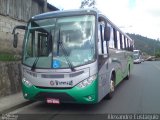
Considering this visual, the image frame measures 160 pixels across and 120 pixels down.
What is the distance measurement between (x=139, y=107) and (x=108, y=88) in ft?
4.26

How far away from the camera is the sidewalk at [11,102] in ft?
28.3

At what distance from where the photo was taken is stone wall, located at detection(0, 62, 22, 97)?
1052 centimetres

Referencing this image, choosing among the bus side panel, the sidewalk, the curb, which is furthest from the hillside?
the curb

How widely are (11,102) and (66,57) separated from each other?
2.77 meters

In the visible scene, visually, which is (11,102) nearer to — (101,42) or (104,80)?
(104,80)

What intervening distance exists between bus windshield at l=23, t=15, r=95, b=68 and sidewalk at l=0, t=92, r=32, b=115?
145cm

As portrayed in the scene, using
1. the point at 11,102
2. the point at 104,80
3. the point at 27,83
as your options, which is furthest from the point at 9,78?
the point at 104,80

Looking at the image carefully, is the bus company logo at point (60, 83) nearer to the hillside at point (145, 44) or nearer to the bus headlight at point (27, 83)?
the bus headlight at point (27, 83)

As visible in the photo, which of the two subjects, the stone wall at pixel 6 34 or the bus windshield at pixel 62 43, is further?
the stone wall at pixel 6 34

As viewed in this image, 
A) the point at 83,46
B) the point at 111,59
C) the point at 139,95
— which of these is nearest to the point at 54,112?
the point at 83,46

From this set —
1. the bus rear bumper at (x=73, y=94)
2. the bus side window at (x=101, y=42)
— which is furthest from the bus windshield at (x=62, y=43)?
the bus rear bumper at (x=73, y=94)

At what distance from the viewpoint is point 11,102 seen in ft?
31.3

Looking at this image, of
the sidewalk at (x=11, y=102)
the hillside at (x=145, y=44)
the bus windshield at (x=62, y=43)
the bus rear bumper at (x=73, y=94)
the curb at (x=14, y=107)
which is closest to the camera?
the bus rear bumper at (x=73, y=94)

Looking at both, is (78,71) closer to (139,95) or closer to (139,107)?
(139,107)
